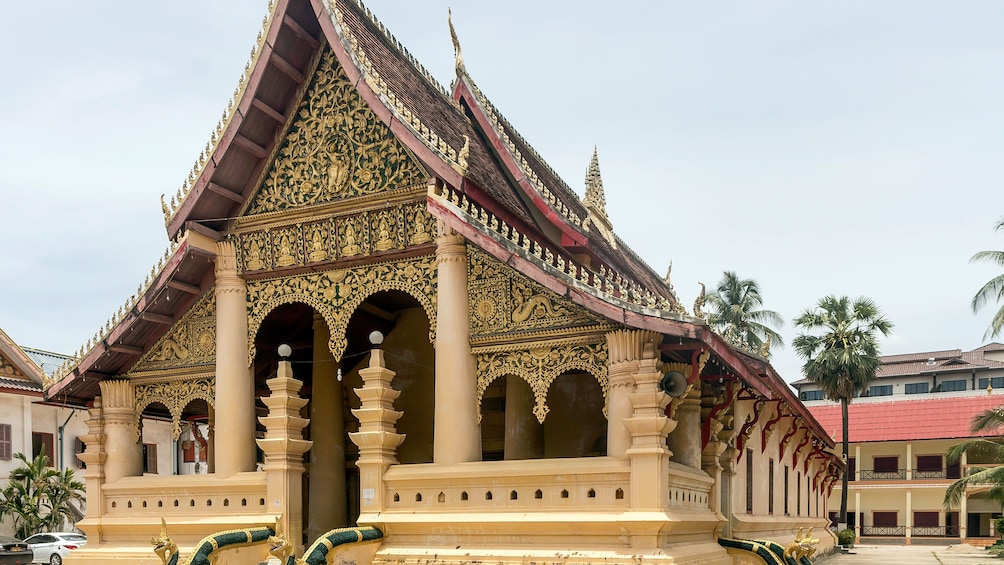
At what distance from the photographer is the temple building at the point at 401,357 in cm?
1112

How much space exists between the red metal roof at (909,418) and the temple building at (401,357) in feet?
118

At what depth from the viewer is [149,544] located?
45.2 feet

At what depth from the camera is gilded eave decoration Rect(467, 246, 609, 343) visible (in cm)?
1152

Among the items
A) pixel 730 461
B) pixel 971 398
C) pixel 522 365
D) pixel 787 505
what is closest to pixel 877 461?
pixel 971 398

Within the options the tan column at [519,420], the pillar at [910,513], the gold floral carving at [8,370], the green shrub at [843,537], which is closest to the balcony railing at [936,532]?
the pillar at [910,513]

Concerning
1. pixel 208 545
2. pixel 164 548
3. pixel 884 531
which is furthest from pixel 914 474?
pixel 164 548

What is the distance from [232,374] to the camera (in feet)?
44.2

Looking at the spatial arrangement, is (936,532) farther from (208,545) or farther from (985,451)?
(208,545)

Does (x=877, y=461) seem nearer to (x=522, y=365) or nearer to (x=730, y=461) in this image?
(x=730, y=461)

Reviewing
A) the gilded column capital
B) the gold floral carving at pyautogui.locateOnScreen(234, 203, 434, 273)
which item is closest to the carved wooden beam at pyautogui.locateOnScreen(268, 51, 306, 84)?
the gold floral carving at pyautogui.locateOnScreen(234, 203, 434, 273)

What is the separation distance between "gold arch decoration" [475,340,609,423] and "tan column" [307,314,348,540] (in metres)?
4.53

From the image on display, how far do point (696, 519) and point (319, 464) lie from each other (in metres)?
6.57

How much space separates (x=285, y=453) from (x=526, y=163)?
6456 mm

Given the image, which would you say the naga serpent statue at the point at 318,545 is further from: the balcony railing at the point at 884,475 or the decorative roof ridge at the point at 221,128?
the balcony railing at the point at 884,475
